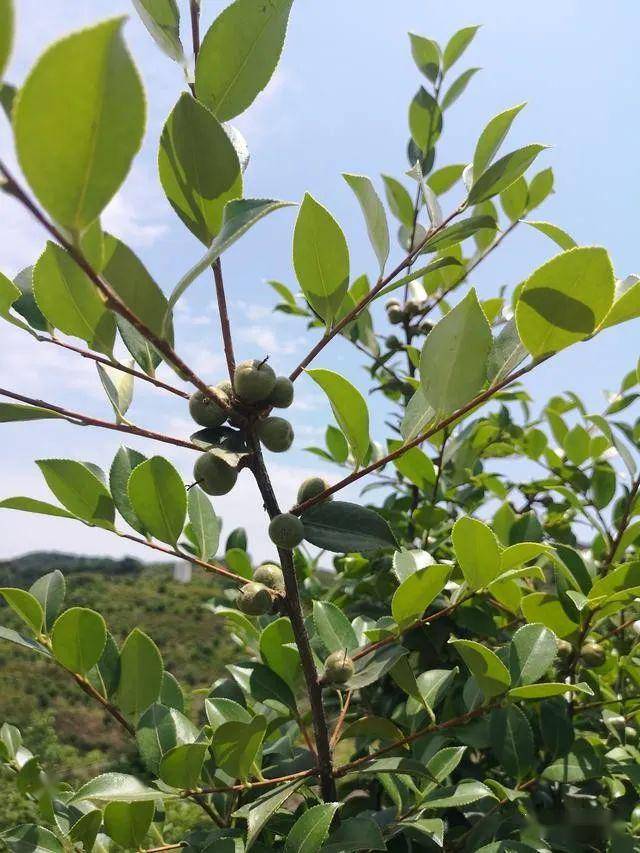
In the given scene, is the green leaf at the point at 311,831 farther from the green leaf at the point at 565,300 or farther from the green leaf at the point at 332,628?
the green leaf at the point at 565,300

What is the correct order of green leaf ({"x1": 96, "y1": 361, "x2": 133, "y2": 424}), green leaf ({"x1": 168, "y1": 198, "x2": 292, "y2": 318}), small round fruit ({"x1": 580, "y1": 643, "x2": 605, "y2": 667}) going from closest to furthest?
green leaf ({"x1": 168, "y1": 198, "x2": 292, "y2": 318})
green leaf ({"x1": 96, "y1": 361, "x2": 133, "y2": 424})
small round fruit ({"x1": 580, "y1": 643, "x2": 605, "y2": 667})

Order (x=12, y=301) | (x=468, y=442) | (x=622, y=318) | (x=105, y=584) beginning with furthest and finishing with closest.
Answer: (x=105, y=584)
(x=468, y=442)
(x=12, y=301)
(x=622, y=318)

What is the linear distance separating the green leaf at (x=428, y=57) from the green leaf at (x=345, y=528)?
1.13m

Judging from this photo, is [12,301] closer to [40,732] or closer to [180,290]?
[180,290]

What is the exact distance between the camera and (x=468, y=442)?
165 centimetres

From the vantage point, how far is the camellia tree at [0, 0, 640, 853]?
0.49 meters

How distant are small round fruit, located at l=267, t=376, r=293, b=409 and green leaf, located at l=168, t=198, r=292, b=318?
20cm

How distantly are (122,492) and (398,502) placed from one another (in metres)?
1.02

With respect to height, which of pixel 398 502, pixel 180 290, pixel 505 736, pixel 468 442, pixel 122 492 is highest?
pixel 180 290

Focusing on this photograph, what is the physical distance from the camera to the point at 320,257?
27.8 inches

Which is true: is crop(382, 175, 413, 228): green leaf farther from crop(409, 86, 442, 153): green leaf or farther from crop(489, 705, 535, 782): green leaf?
crop(489, 705, 535, 782): green leaf

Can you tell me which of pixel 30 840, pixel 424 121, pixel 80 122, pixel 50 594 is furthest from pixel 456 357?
pixel 424 121

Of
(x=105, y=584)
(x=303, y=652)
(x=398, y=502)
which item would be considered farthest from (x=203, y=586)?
(x=303, y=652)

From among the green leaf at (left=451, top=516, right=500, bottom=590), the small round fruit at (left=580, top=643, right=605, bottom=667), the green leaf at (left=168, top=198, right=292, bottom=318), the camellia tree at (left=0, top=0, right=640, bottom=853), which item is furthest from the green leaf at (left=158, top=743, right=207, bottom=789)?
the small round fruit at (left=580, top=643, right=605, bottom=667)
